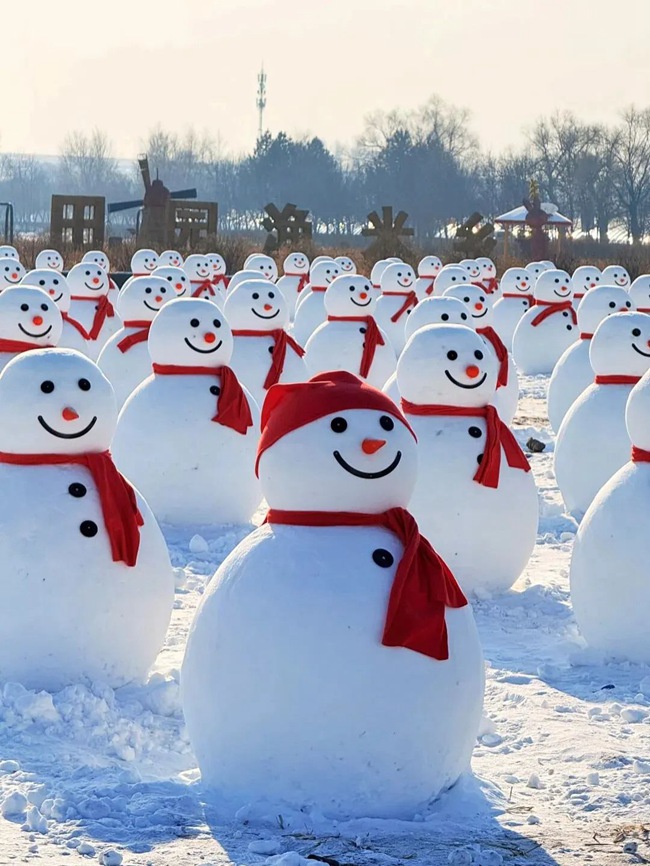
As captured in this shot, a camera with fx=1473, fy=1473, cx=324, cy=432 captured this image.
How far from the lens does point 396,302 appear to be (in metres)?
19.7

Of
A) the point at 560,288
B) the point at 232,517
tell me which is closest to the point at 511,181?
the point at 560,288

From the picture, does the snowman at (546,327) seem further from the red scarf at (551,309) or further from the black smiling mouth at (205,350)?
the black smiling mouth at (205,350)

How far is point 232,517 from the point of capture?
32.0 feet

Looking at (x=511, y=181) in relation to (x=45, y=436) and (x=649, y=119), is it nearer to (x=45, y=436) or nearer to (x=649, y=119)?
(x=649, y=119)

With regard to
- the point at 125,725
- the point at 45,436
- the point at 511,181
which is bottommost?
the point at 125,725

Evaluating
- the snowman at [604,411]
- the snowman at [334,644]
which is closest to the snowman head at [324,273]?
the snowman at [604,411]

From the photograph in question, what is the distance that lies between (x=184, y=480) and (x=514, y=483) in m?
2.43

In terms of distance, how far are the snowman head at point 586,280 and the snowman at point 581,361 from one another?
5327 millimetres

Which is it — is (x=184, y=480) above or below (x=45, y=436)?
below

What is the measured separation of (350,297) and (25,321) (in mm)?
4774

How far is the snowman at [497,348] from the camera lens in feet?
40.5

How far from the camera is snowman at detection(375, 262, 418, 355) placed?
63.5ft

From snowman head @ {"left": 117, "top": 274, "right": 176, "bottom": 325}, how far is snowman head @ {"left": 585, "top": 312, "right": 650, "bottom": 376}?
430 centimetres

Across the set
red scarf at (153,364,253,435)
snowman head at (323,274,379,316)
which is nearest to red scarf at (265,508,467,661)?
red scarf at (153,364,253,435)
